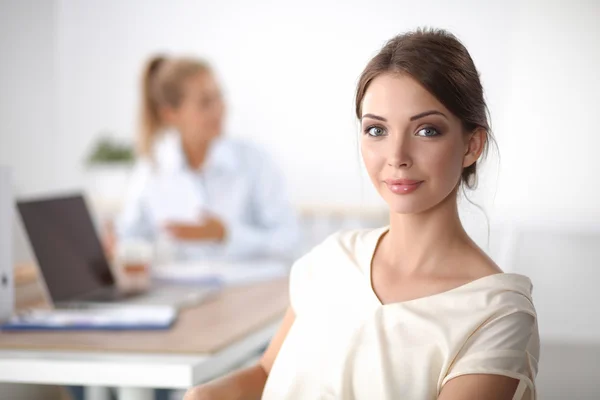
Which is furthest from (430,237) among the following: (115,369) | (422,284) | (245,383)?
(115,369)

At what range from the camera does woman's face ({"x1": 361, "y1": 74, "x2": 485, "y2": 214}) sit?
0.88 meters

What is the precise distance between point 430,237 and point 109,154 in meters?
3.12

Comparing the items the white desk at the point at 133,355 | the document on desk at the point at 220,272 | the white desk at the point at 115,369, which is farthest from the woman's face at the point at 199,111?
the white desk at the point at 115,369

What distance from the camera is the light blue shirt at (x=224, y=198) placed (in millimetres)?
2715

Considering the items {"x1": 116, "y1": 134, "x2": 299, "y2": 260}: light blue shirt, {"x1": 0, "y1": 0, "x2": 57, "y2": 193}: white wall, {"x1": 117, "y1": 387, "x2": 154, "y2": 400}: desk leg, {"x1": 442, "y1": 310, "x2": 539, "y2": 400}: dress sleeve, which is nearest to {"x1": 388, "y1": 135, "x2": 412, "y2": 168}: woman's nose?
{"x1": 442, "y1": 310, "x2": 539, "y2": 400}: dress sleeve

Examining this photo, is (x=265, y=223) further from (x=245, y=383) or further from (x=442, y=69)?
(x=442, y=69)

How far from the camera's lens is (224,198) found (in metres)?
3.02

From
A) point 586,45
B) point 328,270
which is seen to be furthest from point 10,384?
point 586,45

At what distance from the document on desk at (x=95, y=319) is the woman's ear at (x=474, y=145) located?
0.86 metres

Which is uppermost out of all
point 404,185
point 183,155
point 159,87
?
point 404,185

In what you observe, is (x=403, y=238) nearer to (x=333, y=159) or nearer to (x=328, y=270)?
(x=328, y=270)

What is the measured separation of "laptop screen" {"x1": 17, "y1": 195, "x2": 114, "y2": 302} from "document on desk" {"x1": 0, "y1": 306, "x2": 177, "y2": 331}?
0.34 ft

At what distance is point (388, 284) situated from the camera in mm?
945

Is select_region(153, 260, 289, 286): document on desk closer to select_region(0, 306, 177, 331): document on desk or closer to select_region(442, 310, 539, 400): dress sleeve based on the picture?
select_region(0, 306, 177, 331): document on desk
